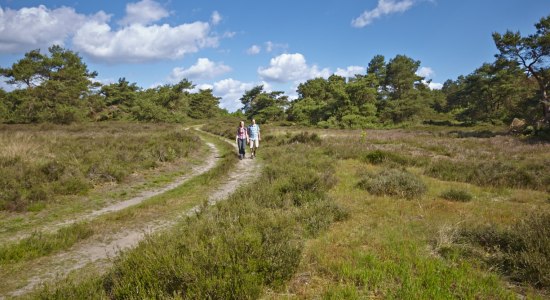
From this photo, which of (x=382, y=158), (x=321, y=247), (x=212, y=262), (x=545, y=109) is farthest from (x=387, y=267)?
(x=545, y=109)

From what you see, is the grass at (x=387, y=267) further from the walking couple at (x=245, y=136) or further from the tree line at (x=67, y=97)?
the tree line at (x=67, y=97)

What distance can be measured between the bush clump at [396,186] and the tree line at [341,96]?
26.9m

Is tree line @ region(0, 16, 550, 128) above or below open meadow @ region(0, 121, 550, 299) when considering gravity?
above

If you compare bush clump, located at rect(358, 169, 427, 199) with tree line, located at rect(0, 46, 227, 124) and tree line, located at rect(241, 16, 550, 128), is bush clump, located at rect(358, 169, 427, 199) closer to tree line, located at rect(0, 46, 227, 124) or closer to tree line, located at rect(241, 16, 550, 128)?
tree line, located at rect(241, 16, 550, 128)

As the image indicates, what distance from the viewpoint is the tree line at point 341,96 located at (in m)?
30.6

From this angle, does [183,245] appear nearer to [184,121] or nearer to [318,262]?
[318,262]

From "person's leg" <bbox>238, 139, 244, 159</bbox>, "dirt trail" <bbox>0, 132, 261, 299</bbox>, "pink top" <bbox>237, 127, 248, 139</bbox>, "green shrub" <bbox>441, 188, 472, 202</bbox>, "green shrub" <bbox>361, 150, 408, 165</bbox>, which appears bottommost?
"dirt trail" <bbox>0, 132, 261, 299</bbox>

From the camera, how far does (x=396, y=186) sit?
31.1 feet

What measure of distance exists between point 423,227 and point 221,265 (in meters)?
4.40

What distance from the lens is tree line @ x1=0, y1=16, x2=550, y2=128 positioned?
3058cm

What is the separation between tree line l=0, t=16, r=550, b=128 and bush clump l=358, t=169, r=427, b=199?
26.9 metres

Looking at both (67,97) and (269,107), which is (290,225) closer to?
(67,97)

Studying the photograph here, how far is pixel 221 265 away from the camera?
4.25m

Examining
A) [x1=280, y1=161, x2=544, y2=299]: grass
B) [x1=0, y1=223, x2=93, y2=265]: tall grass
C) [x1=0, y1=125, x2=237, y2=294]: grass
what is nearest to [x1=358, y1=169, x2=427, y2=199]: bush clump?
[x1=280, y1=161, x2=544, y2=299]: grass
